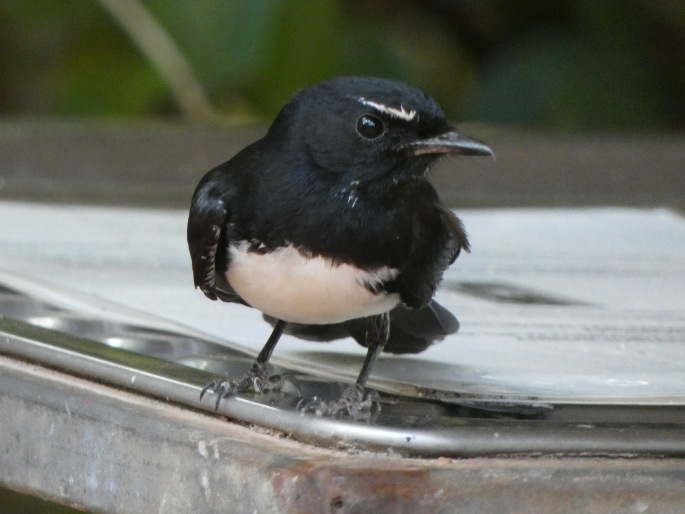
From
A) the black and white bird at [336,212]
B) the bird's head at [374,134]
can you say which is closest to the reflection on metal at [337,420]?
the black and white bird at [336,212]

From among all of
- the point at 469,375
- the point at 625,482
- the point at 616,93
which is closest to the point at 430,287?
the point at 469,375

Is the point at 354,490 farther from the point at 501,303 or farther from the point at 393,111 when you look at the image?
the point at 501,303

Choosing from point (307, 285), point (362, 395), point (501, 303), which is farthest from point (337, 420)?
point (501, 303)

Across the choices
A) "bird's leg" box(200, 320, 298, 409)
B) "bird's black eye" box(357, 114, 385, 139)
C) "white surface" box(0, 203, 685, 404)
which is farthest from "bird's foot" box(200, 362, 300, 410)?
"bird's black eye" box(357, 114, 385, 139)

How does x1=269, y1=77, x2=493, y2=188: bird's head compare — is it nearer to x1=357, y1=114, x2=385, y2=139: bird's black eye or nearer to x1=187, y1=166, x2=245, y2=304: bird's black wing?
x1=357, y1=114, x2=385, y2=139: bird's black eye

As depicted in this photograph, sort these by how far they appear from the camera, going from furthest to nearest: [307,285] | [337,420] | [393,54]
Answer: [393,54], [307,285], [337,420]

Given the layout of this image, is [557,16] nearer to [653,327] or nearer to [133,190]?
[133,190]
